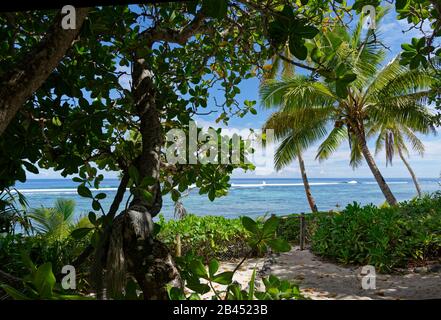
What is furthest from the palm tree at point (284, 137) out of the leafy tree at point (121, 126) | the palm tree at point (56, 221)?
the leafy tree at point (121, 126)

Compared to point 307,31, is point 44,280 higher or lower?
lower

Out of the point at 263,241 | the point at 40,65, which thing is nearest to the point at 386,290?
the point at 263,241

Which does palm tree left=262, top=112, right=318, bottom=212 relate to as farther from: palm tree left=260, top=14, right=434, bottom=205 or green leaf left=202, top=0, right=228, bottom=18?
green leaf left=202, top=0, right=228, bottom=18

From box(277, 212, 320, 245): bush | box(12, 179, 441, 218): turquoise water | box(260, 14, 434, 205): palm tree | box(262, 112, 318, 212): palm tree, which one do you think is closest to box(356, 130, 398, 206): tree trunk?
box(260, 14, 434, 205): palm tree

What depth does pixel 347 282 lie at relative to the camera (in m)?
5.54

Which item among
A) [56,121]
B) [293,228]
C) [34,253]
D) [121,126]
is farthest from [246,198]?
[56,121]

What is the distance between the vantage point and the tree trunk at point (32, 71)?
2.86ft

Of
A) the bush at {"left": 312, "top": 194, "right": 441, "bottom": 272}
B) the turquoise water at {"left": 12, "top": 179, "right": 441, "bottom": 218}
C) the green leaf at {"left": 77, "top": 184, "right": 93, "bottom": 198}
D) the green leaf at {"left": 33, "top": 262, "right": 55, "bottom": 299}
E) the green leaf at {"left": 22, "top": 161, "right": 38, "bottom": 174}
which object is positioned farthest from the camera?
the turquoise water at {"left": 12, "top": 179, "right": 441, "bottom": 218}

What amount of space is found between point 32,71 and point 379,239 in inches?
244

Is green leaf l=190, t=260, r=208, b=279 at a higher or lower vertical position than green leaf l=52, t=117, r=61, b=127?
lower

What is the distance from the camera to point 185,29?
2027 mm

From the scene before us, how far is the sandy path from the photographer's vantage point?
4848 millimetres
